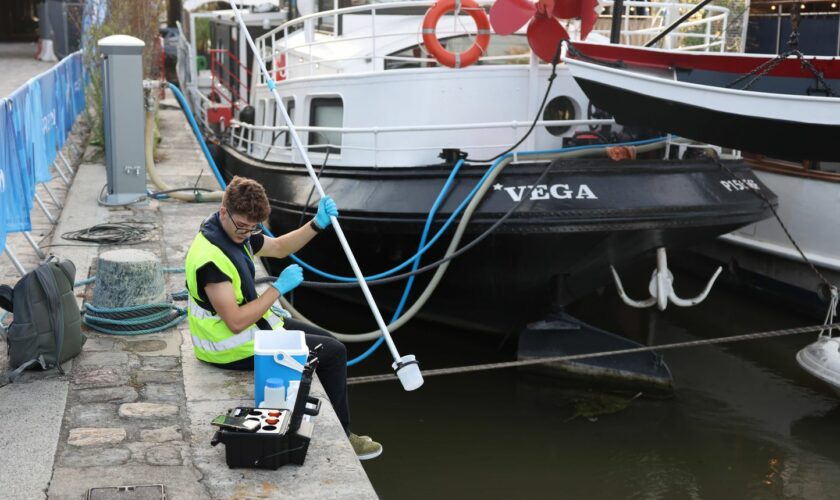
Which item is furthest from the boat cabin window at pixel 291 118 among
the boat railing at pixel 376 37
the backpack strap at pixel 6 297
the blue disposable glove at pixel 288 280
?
the blue disposable glove at pixel 288 280

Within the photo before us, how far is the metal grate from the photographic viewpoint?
374 cm

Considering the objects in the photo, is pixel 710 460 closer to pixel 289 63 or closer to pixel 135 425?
pixel 135 425

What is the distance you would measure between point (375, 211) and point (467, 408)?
1764mm

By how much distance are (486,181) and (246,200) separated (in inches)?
118

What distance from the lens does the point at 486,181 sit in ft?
23.6

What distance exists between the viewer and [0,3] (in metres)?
26.4

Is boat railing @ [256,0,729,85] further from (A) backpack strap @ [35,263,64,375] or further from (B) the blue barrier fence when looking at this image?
(A) backpack strap @ [35,263,64,375]

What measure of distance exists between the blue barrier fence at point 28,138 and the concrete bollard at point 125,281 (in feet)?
2.21

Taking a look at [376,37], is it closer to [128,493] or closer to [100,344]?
[100,344]

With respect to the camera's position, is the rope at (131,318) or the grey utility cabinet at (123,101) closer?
the rope at (131,318)

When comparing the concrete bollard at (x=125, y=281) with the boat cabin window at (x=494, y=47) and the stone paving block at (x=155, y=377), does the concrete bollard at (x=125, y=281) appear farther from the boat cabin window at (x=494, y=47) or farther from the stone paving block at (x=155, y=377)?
the boat cabin window at (x=494, y=47)

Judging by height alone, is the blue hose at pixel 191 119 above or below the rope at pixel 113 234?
above

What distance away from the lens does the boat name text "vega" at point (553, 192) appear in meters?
7.11

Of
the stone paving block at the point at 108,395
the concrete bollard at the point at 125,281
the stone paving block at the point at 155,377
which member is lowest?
the stone paving block at the point at 108,395
